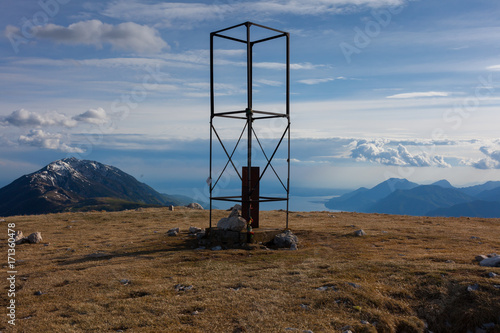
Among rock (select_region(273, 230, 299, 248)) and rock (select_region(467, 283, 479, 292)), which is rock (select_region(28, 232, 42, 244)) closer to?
rock (select_region(273, 230, 299, 248))

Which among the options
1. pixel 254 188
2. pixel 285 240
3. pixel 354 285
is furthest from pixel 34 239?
pixel 354 285

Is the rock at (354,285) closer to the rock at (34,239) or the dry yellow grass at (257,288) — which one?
the dry yellow grass at (257,288)

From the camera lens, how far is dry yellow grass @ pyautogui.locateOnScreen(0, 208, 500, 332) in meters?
10.4

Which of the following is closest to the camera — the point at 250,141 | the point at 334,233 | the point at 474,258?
the point at 474,258

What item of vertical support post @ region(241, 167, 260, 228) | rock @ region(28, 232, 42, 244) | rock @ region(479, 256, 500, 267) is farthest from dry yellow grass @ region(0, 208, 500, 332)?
vertical support post @ region(241, 167, 260, 228)

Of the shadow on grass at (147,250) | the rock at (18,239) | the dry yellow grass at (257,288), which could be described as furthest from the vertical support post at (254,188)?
the rock at (18,239)

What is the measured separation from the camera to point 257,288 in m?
12.6

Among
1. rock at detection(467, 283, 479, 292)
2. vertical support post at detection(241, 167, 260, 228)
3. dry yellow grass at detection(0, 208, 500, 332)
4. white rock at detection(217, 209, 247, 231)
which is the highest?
vertical support post at detection(241, 167, 260, 228)

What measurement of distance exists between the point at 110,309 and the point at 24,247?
14.2 m

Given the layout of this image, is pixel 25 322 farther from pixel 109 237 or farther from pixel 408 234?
pixel 408 234

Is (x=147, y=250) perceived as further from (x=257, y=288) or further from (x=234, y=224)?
(x=257, y=288)

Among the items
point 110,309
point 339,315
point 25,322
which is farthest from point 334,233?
point 25,322

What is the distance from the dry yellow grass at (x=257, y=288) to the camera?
34.0 feet

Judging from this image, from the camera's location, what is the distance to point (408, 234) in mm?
24172
